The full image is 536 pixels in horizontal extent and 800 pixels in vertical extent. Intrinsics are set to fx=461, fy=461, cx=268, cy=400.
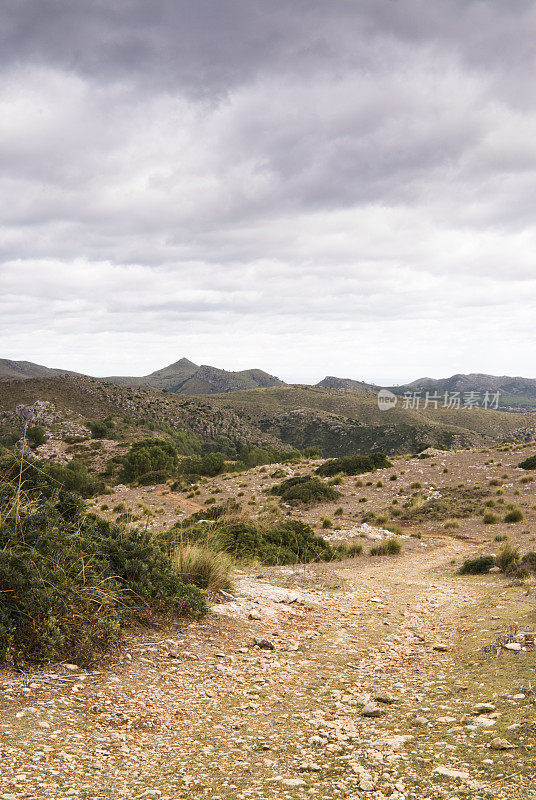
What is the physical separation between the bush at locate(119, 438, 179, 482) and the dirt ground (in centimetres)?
3671

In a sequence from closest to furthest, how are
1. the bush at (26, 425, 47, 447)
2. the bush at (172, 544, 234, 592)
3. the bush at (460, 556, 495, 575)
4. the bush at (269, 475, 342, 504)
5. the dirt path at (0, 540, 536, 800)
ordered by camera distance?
the dirt path at (0, 540, 536, 800) < the bush at (172, 544, 234, 592) < the bush at (460, 556, 495, 575) < the bush at (269, 475, 342, 504) < the bush at (26, 425, 47, 447)

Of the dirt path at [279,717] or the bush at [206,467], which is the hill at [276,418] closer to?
the bush at [206,467]

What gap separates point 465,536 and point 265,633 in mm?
16015

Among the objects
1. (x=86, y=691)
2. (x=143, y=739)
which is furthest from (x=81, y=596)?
(x=143, y=739)

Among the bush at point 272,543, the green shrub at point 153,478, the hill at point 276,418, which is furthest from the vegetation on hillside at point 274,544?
the hill at point 276,418

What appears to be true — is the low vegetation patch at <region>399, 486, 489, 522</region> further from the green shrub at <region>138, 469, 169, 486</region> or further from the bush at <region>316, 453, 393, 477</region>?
the green shrub at <region>138, 469, 169, 486</region>

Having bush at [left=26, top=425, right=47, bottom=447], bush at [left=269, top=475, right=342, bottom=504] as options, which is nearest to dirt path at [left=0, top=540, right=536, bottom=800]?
bush at [left=269, top=475, right=342, bottom=504]

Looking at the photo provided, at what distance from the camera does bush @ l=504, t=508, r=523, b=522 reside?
829 inches

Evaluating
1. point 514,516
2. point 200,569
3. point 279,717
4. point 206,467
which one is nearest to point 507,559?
point 200,569

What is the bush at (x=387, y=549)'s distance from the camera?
54.6 ft

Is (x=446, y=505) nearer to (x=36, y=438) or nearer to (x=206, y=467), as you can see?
(x=206, y=467)

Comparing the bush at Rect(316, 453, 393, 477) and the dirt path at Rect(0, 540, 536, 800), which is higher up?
the dirt path at Rect(0, 540, 536, 800)

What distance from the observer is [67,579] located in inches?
223

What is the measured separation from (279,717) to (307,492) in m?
24.2
